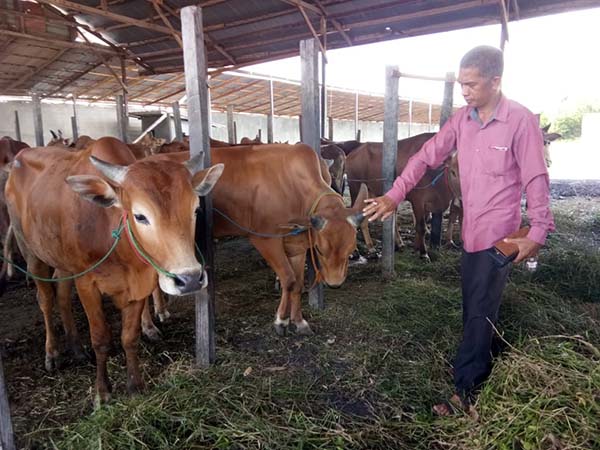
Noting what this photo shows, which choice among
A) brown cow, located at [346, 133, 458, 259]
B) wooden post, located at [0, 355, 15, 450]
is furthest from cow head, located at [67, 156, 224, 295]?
brown cow, located at [346, 133, 458, 259]

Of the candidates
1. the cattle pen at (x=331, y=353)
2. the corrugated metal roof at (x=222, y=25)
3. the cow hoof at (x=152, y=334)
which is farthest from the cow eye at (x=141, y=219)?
the corrugated metal roof at (x=222, y=25)

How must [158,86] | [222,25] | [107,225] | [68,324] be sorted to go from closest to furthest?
[107,225]
[68,324]
[222,25]
[158,86]

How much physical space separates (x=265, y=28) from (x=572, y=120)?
129 ft

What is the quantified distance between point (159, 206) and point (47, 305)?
6.74ft

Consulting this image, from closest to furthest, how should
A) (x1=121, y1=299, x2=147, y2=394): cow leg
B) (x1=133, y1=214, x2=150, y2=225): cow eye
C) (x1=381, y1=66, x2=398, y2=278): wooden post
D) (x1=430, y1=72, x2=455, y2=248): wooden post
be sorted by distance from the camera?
(x1=133, y1=214, x2=150, y2=225): cow eye → (x1=121, y1=299, x2=147, y2=394): cow leg → (x1=381, y1=66, x2=398, y2=278): wooden post → (x1=430, y1=72, x2=455, y2=248): wooden post

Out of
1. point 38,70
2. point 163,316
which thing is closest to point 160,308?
point 163,316

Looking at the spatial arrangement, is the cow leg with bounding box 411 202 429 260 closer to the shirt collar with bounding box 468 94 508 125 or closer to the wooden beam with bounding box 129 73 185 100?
the shirt collar with bounding box 468 94 508 125

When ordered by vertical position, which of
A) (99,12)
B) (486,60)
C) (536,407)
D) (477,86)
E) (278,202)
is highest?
(99,12)

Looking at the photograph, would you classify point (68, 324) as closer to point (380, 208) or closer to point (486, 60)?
point (380, 208)

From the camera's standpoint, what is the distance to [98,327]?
3.03 m

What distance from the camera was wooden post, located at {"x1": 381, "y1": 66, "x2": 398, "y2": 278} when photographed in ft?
18.5

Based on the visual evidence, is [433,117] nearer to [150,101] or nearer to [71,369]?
[150,101]

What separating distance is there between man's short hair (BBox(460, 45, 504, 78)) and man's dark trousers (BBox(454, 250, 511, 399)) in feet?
3.29

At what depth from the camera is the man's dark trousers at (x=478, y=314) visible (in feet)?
8.36
